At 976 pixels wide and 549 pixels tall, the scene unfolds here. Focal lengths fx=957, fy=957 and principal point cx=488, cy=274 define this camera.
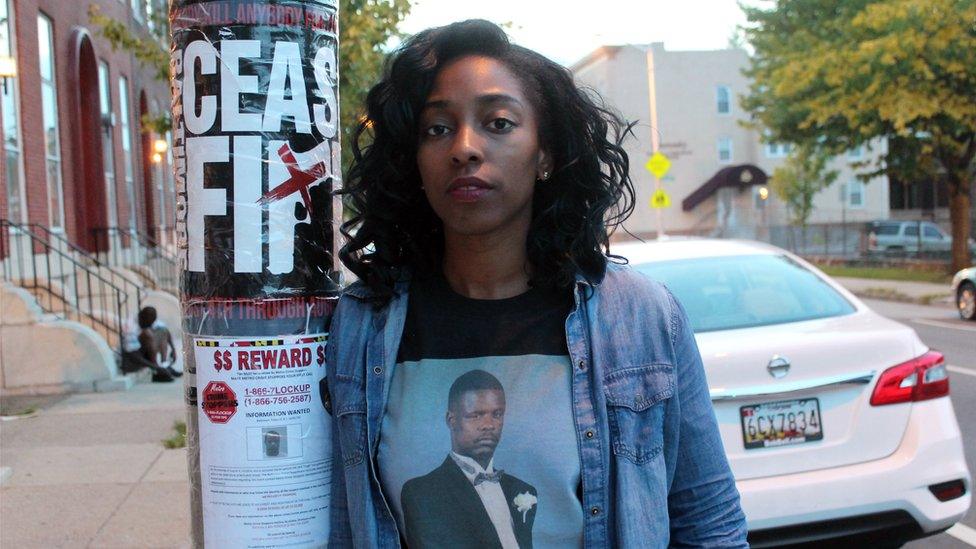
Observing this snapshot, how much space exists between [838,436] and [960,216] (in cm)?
2229

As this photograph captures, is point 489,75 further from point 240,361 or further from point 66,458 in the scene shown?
point 66,458

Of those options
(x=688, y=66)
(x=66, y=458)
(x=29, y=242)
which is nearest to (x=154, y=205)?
(x=29, y=242)

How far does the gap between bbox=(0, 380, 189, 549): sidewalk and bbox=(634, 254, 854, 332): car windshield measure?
10.1 feet

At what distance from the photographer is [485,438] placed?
1942 mm

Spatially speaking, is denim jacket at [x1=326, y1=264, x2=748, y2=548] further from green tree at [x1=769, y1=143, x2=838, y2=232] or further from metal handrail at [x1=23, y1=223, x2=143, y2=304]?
green tree at [x1=769, y1=143, x2=838, y2=232]

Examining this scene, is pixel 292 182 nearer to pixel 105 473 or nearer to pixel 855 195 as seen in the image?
pixel 105 473

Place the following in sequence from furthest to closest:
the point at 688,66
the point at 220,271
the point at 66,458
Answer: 1. the point at 688,66
2. the point at 66,458
3. the point at 220,271

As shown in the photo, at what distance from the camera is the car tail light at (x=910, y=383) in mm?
4477

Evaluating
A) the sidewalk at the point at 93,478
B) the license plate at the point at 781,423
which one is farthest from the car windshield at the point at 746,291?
the sidewalk at the point at 93,478

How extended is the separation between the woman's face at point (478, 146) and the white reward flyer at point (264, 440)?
0.48m

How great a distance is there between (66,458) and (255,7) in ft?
20.1

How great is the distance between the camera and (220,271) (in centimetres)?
214

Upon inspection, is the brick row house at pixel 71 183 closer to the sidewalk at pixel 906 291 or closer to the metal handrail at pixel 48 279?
the metal handrail at pixel 48 279

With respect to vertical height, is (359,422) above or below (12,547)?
above
